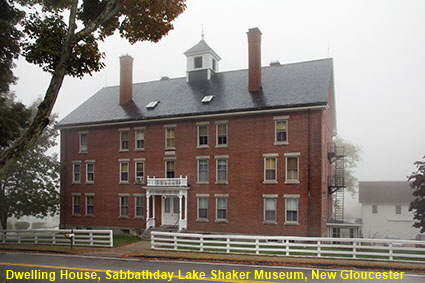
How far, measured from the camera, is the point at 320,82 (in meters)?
24.8

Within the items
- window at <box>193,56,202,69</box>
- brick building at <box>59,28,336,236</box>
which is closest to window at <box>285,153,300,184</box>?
brick building at <box>59,28,336,236</box>

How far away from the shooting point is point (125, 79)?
103 feet

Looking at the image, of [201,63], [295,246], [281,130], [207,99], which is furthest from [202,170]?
[201,63]

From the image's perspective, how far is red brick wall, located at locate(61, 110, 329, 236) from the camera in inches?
904

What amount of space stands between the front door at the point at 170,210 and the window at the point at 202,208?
186cm

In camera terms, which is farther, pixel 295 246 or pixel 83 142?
pixel 83 142

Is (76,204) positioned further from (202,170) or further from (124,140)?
Answer: (202,170)

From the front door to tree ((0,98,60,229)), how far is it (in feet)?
33.8

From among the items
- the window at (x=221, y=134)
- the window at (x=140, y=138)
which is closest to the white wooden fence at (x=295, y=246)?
the window at (x=221, y=134)

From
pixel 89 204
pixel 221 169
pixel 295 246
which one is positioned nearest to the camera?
pixel 295 246

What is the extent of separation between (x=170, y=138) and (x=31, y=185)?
12631mm

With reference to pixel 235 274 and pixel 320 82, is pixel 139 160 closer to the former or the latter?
pixel 320 82

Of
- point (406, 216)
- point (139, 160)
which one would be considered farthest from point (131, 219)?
point (406, 216)

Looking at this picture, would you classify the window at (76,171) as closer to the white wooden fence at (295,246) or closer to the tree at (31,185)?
the tree at (31,185)
